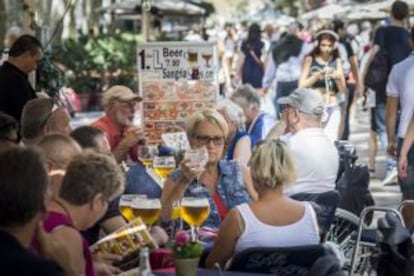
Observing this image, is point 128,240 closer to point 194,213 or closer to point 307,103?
point 194,213

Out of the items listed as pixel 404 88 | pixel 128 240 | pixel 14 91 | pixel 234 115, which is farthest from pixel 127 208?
pixel 14 91

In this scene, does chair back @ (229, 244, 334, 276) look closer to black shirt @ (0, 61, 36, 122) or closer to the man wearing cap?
the man wearing cap

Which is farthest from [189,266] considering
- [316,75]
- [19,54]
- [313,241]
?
[316,75]

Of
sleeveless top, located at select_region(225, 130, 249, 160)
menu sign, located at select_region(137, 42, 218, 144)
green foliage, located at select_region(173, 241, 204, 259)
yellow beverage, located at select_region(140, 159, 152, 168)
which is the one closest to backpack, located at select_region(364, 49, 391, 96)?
menu sign, located at select_region(137, 42, 218, 144)

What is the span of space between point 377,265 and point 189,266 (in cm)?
118

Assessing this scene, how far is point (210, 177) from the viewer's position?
670 cm

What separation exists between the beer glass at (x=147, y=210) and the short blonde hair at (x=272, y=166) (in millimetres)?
488

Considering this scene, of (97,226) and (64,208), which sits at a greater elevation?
(64,208)

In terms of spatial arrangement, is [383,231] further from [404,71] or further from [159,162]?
[404,71]

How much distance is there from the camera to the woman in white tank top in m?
5.38

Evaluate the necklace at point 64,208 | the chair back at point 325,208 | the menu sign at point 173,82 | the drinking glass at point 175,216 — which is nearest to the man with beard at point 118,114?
the menu sign at point 173,82

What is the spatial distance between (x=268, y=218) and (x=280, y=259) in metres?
0.38

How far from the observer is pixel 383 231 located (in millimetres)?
5461

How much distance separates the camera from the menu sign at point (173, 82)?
11195mm
